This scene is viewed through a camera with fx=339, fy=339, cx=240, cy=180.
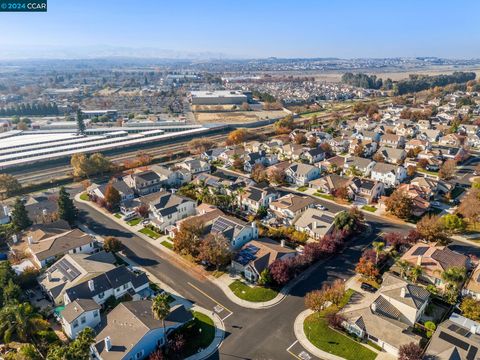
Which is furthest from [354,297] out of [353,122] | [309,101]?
[309,101]

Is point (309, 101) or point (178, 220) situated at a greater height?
point (309, 101)

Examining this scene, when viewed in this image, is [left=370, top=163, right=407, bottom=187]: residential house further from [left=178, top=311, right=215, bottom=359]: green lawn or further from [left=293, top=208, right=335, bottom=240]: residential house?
[left=178, top=311, right=215, bottom=359]: green lawn

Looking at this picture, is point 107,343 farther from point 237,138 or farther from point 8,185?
point 237,138

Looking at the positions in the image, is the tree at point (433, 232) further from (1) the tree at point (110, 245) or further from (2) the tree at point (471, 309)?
(1) the tree at point (110, 245)

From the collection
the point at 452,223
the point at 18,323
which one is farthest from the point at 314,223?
the point at 18,323

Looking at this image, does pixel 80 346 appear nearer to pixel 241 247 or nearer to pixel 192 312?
pixel 192 312

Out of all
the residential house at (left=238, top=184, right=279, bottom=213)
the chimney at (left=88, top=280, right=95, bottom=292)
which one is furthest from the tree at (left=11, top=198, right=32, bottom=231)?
the residential house at (left=238, top=184, right=279, bottom=213)
